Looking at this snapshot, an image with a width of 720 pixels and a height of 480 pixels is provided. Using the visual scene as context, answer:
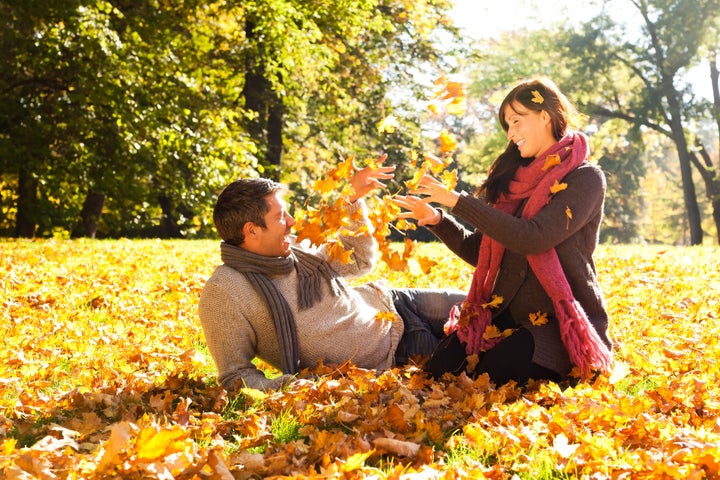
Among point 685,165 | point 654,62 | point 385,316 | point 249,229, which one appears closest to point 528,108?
point 385,316

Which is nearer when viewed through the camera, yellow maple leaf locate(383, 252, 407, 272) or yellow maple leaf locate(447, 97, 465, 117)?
yellow maple leaf locate(383, 252, 407, 272)

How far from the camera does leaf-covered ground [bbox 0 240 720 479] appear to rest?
256 cm

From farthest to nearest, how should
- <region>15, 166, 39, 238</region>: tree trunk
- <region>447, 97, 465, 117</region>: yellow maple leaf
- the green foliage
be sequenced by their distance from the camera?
<region>15, 166, 39, 238</region>: tree trunk → the green foliage → <region>447, 97, 465, 117</region>: yellow maple leaf

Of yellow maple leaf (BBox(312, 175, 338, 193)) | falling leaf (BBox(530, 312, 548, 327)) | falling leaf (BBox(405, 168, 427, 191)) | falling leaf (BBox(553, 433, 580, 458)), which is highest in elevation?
falling leaf (BBox(405, 168, 427, 191))

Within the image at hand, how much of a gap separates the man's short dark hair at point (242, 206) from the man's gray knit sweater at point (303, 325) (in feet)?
0.67

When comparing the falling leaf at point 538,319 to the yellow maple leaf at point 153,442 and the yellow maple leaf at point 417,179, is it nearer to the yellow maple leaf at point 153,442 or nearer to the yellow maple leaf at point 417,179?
the yellow maple leaf at point 417,179

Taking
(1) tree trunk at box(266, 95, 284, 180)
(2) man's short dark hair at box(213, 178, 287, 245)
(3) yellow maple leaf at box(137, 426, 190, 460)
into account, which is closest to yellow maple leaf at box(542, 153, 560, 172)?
(2) man's short dark hair at box(213, 178, 287, 245)

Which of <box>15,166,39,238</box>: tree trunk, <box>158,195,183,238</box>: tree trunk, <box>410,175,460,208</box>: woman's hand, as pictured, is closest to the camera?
<box>410,175,460,208</box>: woman's hand

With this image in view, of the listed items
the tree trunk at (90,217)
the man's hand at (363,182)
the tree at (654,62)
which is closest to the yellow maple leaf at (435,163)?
the man's hand at (363,182)

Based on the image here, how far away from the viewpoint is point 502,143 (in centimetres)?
2850

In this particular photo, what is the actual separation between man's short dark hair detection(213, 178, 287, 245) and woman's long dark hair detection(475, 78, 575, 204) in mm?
1205

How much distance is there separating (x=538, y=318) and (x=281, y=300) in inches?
51.0

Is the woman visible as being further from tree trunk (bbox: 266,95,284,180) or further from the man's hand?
tree trunk (bbox: 266,95,284,180)

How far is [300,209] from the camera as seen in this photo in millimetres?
4090
